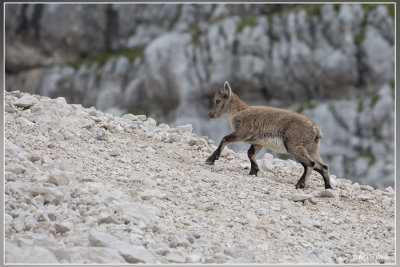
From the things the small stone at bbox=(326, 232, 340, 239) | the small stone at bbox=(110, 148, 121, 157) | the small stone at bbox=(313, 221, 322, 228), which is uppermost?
the small stone at bbox=(110, 148, 121, 157)

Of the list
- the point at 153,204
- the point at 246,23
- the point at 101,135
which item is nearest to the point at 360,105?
the point at 246,23

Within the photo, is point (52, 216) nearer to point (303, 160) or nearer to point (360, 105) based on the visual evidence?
point (303, 160)

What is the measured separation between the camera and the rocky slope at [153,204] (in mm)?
7477

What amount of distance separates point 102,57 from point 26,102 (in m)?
74.2

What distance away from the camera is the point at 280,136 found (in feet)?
40.1

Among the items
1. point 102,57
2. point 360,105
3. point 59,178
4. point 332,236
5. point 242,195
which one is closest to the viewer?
point 59,178

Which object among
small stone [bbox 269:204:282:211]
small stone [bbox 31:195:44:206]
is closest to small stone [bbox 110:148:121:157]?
small stone [bbox 31:195:44:206]

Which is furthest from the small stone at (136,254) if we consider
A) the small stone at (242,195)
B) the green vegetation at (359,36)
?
the green vegetation at (359,36)

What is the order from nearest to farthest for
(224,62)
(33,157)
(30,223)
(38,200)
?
1. (30,223)
2. (38,200)
3. (33,157)
4. (224,62)

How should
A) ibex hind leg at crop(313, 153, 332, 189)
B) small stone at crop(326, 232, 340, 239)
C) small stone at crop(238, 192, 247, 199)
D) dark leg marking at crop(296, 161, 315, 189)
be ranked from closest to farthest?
small stone at crop(326, 232, 340, 239)
small stone at crop(238, 192, 247, 199)
dark leg marking at crop(296, 161, 315, 189)
ibex hind leg at crop(313, 153, 332, 189)

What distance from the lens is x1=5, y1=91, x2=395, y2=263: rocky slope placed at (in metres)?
7.48

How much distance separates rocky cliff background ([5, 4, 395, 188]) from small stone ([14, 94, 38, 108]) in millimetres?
49490

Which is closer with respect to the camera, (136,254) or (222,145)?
(136,254)

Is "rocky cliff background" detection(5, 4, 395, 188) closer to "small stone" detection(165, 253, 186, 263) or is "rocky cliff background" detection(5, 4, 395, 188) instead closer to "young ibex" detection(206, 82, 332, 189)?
"young ibex" detection(206, 82, 332, 189)
